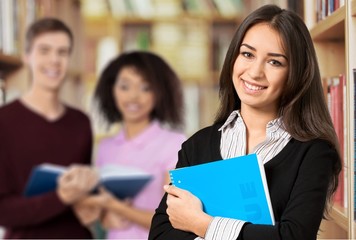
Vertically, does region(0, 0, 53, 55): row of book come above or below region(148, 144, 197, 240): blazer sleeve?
above

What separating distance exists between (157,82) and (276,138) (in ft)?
4.65

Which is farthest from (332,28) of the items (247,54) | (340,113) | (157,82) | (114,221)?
(114,221)

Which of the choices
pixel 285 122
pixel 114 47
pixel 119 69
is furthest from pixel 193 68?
pixel 285 122

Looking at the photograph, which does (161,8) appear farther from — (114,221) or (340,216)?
(340,216)

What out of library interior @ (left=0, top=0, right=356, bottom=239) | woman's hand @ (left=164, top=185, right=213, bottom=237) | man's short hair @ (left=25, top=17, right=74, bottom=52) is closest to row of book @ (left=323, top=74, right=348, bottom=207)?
woman's hand @ (left=164, top=185, right=213, bottom=237)

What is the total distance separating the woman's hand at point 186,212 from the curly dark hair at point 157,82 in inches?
55.2

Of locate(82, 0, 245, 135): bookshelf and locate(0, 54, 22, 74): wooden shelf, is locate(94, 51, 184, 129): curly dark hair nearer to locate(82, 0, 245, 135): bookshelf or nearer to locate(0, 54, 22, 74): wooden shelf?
locate(0, 54, 22, 74): wooden shelf

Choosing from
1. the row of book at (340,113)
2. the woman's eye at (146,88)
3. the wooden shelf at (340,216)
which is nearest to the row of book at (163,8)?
the woman's eye at (146,88)

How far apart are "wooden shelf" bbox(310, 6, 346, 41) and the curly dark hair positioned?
90cm

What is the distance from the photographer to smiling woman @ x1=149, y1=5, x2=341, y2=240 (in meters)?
0.85

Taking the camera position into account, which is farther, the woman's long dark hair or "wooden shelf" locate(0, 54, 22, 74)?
"wooden shelf" locate(0, 54, 22, 74)

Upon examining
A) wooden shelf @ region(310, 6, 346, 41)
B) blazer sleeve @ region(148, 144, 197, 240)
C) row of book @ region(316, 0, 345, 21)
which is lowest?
blazer sleeve @ region(148, 144, 197, 240)

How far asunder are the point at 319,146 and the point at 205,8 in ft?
11.5

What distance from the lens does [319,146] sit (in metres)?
0.88
